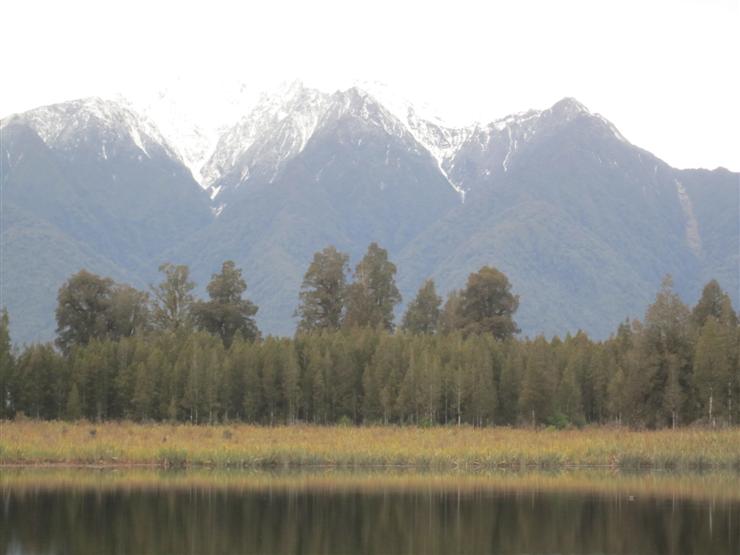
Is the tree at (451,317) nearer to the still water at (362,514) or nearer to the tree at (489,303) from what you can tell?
the tree at (489,303)

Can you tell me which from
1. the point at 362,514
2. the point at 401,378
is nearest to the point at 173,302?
the point at 401,378

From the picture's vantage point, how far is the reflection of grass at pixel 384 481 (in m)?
52.1

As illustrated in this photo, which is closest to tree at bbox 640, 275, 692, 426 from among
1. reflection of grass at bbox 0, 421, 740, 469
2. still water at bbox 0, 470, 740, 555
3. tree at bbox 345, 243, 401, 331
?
reflection of grass at bbox 0, 421, 740, 469

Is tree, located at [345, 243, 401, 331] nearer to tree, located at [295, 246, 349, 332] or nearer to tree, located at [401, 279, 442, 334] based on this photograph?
tree, located at [295, 246, 349, 332]

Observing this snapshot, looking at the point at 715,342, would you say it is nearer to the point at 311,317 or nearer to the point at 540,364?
the point at 540,364

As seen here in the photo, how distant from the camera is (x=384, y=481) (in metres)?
56.8

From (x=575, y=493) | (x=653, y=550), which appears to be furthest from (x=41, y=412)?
(x=653, y=550)

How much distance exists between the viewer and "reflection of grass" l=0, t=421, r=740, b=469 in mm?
64438

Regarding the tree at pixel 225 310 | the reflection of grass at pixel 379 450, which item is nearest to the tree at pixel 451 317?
the tree at pixel 225 310

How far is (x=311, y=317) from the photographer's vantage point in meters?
128

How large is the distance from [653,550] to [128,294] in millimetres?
89676

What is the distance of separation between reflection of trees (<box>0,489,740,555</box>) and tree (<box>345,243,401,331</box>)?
244ft

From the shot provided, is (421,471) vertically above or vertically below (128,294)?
below

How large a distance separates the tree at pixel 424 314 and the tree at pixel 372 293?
466cm
